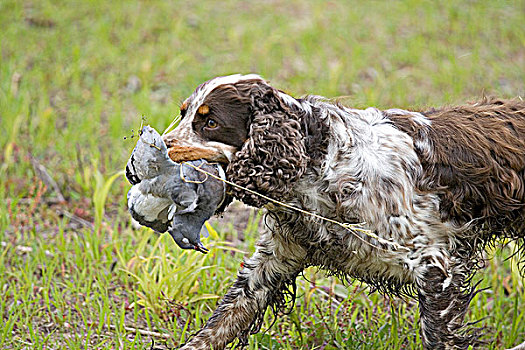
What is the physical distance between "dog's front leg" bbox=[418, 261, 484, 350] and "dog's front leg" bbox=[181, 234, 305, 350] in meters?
0.67

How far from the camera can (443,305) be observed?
347 cm

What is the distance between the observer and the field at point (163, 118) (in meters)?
4.33

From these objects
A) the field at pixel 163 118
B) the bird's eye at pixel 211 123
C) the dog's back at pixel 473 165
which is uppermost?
the bird's eye at pixel 211 123

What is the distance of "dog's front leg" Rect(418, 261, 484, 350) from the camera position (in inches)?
135

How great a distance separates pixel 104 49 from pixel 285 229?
17.1 ft

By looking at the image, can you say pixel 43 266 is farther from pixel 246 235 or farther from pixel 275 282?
pixel 275 282

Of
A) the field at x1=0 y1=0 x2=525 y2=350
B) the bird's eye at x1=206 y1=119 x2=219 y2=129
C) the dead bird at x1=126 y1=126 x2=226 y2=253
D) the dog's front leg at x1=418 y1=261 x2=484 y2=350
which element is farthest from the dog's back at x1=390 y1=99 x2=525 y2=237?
the dead bird at x1=126 y1=126 x2=226 y2=253

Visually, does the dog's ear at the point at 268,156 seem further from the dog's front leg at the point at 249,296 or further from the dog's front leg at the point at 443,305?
the dog's front leg at the point at 443,305

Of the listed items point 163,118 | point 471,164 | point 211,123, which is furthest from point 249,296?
point 163,118

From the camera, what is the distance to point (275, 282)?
12.6 ft

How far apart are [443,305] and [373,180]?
0.70 meters

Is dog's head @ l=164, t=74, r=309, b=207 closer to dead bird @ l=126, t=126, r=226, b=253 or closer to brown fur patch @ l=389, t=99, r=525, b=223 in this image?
dead bird @ l=126, t=126, r=226, b=253

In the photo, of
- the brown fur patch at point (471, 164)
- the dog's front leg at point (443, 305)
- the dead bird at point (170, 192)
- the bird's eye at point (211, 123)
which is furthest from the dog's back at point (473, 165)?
the dead bird at point (170, 192)

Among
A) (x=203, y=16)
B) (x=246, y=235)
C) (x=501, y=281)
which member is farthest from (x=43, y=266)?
(x=203, y=16)
